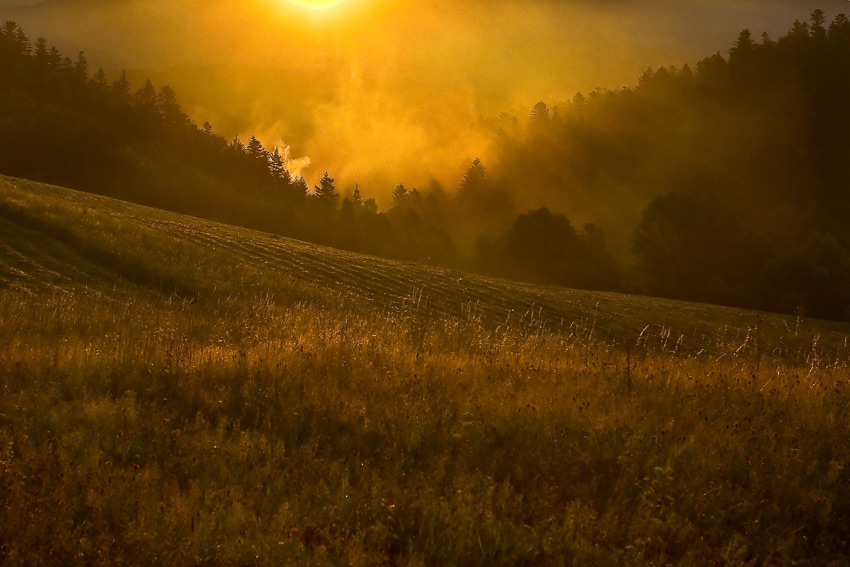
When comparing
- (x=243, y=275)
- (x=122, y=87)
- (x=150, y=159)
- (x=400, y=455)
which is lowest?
(x=400, y=455)

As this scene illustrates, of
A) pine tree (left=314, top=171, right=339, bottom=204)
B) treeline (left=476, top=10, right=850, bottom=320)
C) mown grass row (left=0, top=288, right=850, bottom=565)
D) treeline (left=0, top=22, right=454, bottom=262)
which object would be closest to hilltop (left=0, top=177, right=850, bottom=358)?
mown grass row (left=0, top=288, right=850, bottom=565)

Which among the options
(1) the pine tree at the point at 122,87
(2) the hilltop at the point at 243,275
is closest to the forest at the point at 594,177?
(1) the pine tree at the point at 122,87

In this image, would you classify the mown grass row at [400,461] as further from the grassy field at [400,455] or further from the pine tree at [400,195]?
the pine tree at [400,195]

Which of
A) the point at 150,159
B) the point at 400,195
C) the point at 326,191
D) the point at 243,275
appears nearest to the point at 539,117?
the point at 400,195

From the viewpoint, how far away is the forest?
3314 inches

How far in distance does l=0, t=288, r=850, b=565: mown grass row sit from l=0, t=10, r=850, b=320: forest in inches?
2838

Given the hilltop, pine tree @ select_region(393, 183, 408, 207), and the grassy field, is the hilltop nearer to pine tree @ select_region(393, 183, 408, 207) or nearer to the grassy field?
the grassy field

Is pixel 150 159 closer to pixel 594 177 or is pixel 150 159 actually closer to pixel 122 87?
pixel 122 87

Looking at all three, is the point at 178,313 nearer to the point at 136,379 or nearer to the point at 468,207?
the point at 136,379

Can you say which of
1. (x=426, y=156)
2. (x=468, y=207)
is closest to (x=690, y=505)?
(x=468, y=207)

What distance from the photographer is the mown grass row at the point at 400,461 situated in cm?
534

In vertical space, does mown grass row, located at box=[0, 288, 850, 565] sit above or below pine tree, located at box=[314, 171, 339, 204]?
below

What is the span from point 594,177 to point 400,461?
14246cm

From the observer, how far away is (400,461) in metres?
6.79
